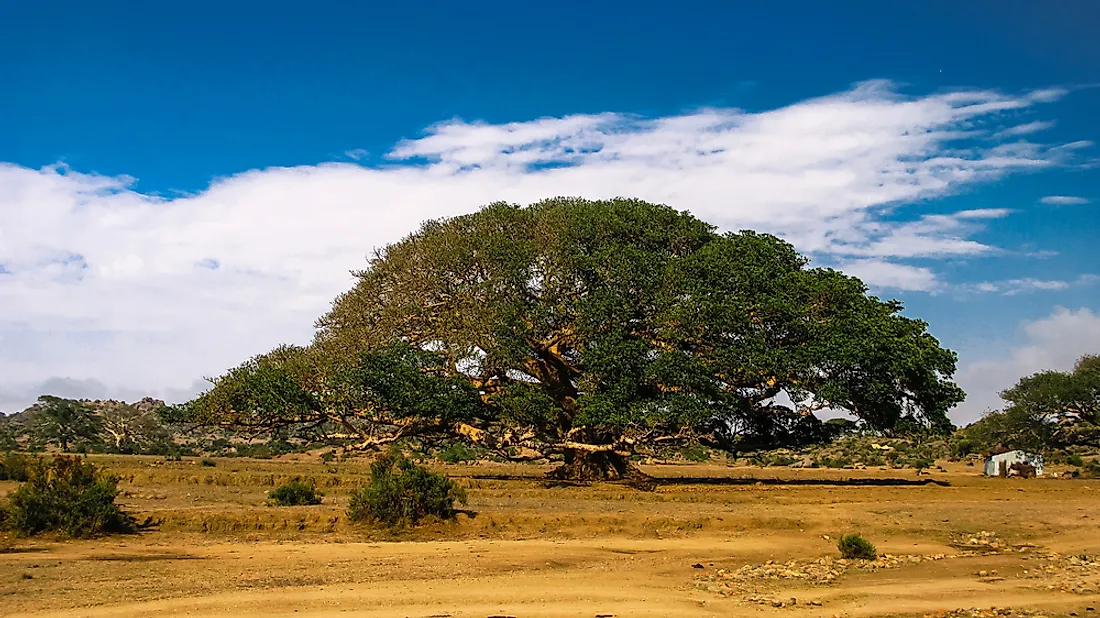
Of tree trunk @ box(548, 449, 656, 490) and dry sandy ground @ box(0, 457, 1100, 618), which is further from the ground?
tree trunk @ box(548, 449, 656, 490)

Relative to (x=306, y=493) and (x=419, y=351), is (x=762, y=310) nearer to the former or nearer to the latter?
(x=419, y=351)

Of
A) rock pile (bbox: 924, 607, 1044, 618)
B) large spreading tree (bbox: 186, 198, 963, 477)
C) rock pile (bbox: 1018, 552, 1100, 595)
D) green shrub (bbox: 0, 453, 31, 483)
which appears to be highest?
large spreading tree (bbox: 186, 198, 963, 477)

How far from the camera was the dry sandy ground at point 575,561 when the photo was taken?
40.2 ft

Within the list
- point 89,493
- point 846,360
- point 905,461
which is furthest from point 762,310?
point 905,461

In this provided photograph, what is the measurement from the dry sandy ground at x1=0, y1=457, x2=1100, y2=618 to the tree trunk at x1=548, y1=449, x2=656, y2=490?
16.7 ft

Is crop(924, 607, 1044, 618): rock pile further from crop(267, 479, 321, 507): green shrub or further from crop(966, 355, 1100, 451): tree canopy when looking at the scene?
crop(966, 355, 1100, 451): tree canopy

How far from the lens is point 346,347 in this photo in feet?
105

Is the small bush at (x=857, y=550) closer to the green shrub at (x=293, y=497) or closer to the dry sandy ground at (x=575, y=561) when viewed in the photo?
the dry sandy ground at (x=575, y=561)

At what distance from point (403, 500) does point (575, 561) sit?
5433 mm

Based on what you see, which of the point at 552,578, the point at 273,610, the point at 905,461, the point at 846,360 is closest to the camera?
the point at 273,610

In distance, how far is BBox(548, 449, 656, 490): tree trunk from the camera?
33438mm

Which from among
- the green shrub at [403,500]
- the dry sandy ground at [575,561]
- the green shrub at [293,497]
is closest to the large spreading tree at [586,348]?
the dry sandy ground at [575,561]

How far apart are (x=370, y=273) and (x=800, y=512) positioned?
1741 centimetres

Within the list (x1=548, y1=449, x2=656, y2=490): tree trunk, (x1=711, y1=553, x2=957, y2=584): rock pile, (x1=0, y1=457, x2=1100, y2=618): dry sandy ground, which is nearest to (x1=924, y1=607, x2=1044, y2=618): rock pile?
(x1=0, y1=457, x2=1100, y2=618): dry sandy ground
